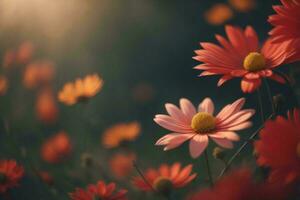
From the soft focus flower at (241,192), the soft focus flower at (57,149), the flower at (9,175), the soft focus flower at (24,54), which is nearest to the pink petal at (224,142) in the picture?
the soft focus flower at (241,192)

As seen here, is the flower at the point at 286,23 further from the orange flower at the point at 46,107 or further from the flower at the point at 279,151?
the orange flower at the point at 46,107

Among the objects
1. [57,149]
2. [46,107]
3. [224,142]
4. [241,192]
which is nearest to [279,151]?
[224,142]

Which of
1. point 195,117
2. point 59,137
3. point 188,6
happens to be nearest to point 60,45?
point 188,6

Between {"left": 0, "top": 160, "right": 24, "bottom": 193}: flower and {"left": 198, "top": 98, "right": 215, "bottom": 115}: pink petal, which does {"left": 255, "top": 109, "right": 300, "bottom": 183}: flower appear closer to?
{"left": 198, "top": 98, "right": 215, "bottom": 115}: pink petal

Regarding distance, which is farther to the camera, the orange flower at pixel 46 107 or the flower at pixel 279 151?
the orange flower at pixel 46 107

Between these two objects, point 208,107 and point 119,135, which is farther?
point 119,135

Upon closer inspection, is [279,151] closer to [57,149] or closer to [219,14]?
[57,149]

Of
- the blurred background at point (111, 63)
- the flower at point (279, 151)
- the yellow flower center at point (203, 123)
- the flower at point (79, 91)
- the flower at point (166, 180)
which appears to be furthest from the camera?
the blurred background at point (111, 63)
